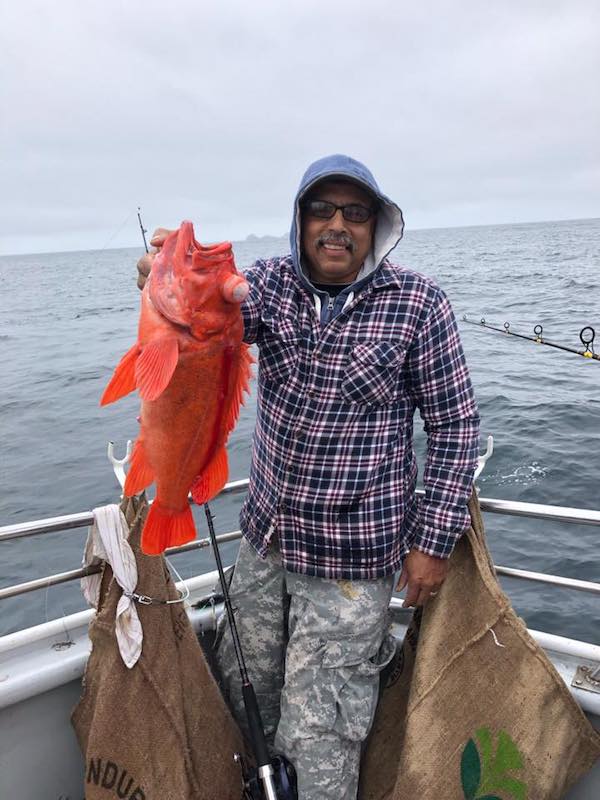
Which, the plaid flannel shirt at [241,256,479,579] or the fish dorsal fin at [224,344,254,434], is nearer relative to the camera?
the fish dorsal fin at [224,344,254,434]

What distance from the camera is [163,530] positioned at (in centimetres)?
250

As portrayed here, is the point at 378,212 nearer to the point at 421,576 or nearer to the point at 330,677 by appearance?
the point at 421,576

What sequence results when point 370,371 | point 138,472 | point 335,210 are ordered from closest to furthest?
point 138,472
point 370,371
point 335,210

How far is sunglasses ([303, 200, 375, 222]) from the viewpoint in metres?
2.76

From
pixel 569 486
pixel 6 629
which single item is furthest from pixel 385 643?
pixel 569 486

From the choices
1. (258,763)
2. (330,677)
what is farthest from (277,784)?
(330,677)

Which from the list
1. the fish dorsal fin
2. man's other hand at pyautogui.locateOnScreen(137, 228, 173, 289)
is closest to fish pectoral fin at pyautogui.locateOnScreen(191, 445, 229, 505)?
the fish dorsal fin

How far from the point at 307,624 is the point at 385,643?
54 centimetres

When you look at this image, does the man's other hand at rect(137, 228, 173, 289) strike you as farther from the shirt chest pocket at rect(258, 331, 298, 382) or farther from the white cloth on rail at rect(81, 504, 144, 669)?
the white cloth on rail at rect(81, 504, 144, 669)

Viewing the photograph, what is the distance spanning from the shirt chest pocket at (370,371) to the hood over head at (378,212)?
→ 1.06 feet

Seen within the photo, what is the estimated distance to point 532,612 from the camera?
589 centimetres

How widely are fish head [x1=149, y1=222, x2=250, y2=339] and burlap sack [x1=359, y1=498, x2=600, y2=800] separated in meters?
1.49

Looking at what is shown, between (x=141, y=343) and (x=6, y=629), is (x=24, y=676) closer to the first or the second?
→ (x=141, y=343)

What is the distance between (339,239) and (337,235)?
0.02 metres
